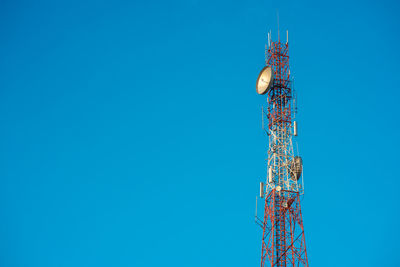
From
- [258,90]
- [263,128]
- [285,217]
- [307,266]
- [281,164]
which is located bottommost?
[307,266]

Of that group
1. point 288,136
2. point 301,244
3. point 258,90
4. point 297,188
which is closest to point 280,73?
point 258,90

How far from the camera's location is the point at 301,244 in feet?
185

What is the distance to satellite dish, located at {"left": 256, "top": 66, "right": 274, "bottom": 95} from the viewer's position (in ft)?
204

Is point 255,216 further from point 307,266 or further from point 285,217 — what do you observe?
point 307,266

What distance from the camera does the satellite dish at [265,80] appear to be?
62.1 metres

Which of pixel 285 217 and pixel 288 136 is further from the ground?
pixel 288 136

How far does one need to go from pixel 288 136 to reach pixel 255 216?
954cm

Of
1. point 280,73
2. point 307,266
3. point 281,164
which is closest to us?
point 307,266

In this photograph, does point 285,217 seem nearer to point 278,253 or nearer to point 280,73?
point 278,253

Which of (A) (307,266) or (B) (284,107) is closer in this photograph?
(A) (307,266)

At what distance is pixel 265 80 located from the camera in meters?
63.0

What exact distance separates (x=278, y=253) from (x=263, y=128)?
44.9 feet

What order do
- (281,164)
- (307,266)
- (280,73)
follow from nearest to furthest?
(307,266) < (281,164) < (280,73)

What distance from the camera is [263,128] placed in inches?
2457
